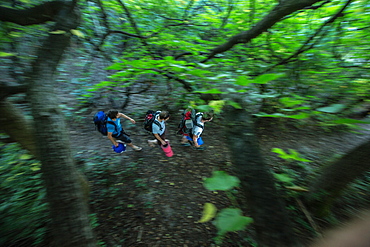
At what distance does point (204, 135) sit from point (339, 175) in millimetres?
3693

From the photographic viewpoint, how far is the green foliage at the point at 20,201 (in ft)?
8.68

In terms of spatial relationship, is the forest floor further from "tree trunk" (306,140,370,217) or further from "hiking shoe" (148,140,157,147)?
"tree trunk" (306,140,370,217)

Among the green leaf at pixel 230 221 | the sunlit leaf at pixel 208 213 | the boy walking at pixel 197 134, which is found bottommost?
the boy walking at pixel 197 134

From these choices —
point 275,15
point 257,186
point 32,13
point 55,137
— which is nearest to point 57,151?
point 55,137

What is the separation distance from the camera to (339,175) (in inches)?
73.0

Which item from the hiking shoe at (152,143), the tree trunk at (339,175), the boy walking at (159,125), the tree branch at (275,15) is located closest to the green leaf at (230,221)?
the tree trunk at (339,175)

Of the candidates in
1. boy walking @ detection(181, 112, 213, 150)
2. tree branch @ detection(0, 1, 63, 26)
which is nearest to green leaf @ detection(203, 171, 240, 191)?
tree branch @ detection(0, 1, 63, 26)

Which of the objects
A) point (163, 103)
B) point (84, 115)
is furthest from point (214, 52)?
point (84, 115)

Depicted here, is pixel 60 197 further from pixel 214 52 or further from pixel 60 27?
pixel 214 52

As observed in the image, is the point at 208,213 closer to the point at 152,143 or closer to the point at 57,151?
the point at 57,151

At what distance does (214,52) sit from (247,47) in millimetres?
835

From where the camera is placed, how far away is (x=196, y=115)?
430 cm

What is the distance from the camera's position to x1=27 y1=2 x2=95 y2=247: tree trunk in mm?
1115

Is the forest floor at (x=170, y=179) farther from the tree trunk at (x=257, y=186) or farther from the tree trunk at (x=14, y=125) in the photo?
the tree trunk at (x=14, y=125)
